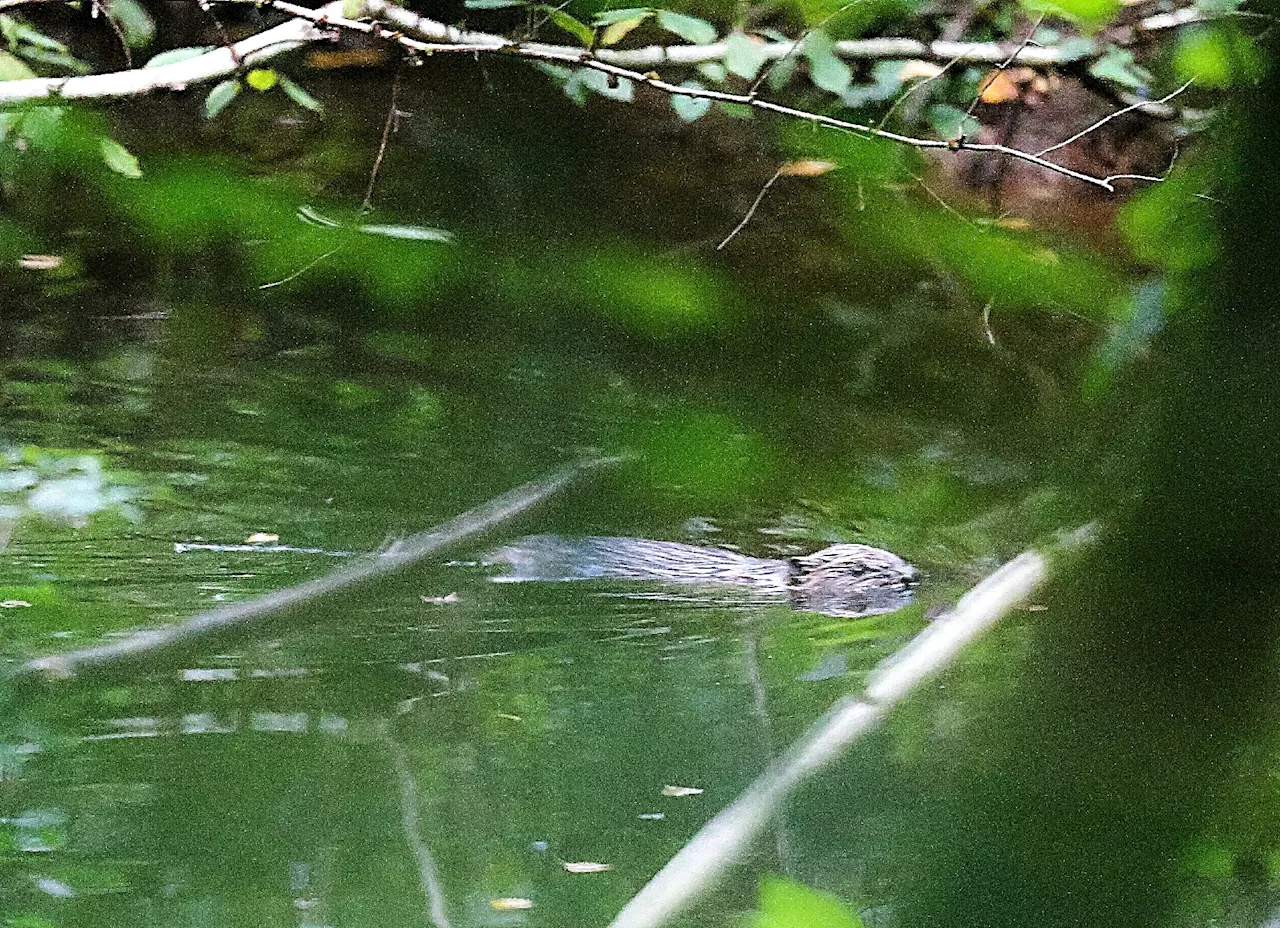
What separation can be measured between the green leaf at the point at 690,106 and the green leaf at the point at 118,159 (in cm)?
24

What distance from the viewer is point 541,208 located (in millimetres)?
204

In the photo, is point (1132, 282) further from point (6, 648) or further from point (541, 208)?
point (6, 648)

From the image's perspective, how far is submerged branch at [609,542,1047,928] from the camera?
0.63 ft

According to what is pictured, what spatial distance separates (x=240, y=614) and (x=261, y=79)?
30 cm

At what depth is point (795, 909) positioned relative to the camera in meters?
0.11

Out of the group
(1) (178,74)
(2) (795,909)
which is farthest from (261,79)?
(2) (795,909)

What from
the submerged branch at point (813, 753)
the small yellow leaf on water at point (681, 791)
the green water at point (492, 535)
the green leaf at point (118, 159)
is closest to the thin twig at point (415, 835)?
the green water at point (492, 535)

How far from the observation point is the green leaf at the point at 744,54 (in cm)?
42

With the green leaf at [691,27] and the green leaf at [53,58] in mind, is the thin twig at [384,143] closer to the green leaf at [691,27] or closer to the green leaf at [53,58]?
the green leaf at [691,27]

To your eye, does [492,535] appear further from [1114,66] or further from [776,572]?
[776,572]

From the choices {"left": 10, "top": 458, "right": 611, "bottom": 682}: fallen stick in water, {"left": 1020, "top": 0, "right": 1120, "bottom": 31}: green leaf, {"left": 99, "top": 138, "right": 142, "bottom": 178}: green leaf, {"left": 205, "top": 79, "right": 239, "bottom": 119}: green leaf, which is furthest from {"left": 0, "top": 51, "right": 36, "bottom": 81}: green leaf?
{"left": 1020, "top": 0, "right": 1120, "bottom": 31}: green leaf

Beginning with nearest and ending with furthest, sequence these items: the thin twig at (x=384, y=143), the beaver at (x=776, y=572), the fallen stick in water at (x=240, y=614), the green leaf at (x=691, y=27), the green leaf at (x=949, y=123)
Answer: the thin twig at (x=384, y=143) < the green leaf at (x=691, y=27) < the green leaf at (x=949, y=123) < the fallen stick in water at (x=240, y=614) < the beaver at (x=776, y=572)

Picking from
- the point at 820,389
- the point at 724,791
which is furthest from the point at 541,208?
the point at 724,791

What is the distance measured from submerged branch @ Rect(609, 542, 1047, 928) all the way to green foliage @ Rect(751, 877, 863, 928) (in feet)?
0.18
